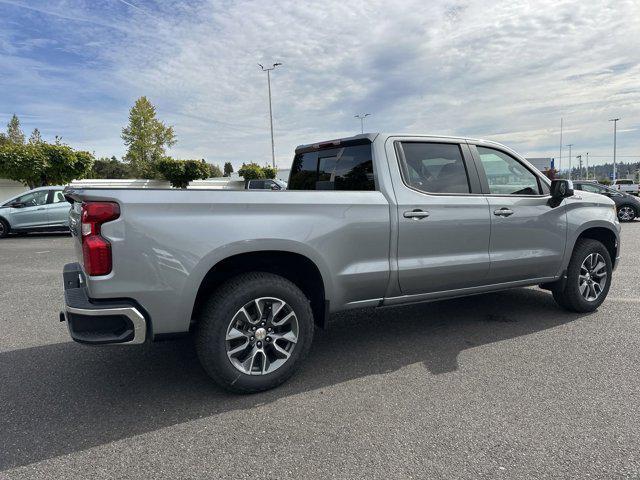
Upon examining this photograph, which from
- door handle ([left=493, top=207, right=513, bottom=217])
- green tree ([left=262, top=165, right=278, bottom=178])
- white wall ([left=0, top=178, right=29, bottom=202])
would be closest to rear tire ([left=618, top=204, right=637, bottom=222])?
door handle ([left=493, top=207, right=513, bottom=217])

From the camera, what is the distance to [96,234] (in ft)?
8.90

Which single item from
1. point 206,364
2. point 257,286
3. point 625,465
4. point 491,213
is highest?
point 491,213

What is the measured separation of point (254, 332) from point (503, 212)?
255cm

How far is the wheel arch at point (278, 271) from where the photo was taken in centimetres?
318

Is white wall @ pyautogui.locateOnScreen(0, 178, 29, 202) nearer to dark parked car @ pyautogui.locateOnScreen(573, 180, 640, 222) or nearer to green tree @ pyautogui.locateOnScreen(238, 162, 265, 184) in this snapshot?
green tree @ pyautogui.locateOnScreen(238, 162, 265, 184)

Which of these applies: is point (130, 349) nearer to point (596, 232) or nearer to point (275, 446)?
Result: point (275, 446)

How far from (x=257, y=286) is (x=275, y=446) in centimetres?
102

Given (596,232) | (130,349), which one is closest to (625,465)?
(596,232)

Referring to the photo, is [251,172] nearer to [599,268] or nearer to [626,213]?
[626,213]

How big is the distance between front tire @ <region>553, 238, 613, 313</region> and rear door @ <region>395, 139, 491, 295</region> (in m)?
1.35

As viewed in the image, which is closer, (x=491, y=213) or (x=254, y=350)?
(x=254, y=350)

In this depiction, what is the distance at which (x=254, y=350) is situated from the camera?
10.4 feet

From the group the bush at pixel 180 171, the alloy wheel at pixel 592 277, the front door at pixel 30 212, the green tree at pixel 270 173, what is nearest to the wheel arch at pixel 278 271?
the alloy wheel at pixel 592 277

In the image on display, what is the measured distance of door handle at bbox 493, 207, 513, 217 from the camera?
13.6ft
